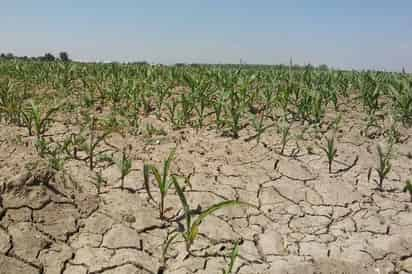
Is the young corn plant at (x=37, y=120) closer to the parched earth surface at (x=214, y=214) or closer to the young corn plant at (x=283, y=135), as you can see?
the parched earth surface at (x=214, y=214)

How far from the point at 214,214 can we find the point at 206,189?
0.25 meters

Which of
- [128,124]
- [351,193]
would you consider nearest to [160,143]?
[128,124]

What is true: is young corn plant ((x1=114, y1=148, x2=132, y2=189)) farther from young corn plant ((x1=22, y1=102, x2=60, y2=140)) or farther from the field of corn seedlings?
young corn plant ((x1=22, y1=102, x2=60, y2=140))

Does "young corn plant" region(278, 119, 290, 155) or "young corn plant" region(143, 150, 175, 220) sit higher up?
"young corn plant" region(278, 119, 290, 155)

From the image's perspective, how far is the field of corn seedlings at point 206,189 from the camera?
2.09 meters

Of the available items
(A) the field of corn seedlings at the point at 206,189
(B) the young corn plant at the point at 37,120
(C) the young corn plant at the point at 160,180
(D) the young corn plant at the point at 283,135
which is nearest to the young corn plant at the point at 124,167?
(A) the field of corn seedlings at the point at 206,189

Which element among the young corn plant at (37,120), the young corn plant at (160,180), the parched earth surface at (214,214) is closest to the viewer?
the parched earth surface at (214,214)

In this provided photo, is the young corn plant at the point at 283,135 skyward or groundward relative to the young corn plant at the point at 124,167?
skyward

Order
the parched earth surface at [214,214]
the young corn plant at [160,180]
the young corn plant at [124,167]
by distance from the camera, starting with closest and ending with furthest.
Answer: the parched earth surface at [214,214] < the young corn plant at [160,180] < the young corn plant at [124,167]

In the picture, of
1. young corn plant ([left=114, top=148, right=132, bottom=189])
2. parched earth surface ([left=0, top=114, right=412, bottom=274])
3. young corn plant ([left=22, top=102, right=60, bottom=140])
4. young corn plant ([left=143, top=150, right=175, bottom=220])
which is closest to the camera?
parched earth surface ([left=0, top=114, right=412, bottom=274])

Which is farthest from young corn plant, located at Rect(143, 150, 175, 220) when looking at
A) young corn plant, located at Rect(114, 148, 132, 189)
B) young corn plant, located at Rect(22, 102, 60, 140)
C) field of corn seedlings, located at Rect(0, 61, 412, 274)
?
young corn plant, located at Rect(22, 102, 60, 140)

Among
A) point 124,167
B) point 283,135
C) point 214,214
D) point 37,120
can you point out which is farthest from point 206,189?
point 37,120

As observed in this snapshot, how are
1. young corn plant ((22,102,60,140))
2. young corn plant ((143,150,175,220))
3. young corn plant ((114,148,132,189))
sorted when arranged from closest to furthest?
young corn plant ((143,150,175,220))
young corn plant ((114,148,132,189))
young corn plant ((22,102,60,140))

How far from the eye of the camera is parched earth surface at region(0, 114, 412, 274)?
2061mm
